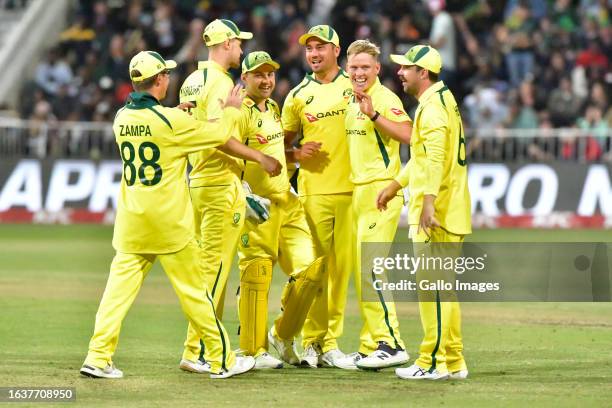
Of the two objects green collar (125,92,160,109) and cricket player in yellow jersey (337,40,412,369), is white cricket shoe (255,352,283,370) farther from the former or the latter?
green collar (125,92,160,109)

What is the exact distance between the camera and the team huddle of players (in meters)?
10.4

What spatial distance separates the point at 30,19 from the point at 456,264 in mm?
24204

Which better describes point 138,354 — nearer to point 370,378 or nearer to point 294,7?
point 370,378

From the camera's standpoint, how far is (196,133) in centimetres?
1035

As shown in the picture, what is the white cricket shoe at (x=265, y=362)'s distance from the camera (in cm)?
1125

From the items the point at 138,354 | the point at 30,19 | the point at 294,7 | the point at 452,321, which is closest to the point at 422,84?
the point at 452,321

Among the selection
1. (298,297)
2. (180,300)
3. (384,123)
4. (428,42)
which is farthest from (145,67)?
(428,42)

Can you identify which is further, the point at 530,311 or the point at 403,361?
the point at 530,311

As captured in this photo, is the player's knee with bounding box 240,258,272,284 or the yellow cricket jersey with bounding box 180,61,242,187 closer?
the yellow cricket jersey with bounding box 180,61,242,187

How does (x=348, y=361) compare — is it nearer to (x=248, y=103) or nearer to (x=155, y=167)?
(x=248, y=103)

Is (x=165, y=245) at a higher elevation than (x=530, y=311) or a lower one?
higher

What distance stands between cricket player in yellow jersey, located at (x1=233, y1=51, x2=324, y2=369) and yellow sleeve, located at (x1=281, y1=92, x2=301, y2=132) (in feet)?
1.16

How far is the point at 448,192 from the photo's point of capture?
10484 mm

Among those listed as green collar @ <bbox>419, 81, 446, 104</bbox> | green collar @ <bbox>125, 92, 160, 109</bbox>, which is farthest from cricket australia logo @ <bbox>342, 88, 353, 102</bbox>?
green collar @ <bbox>125, 92, 160, 109</bbox>
